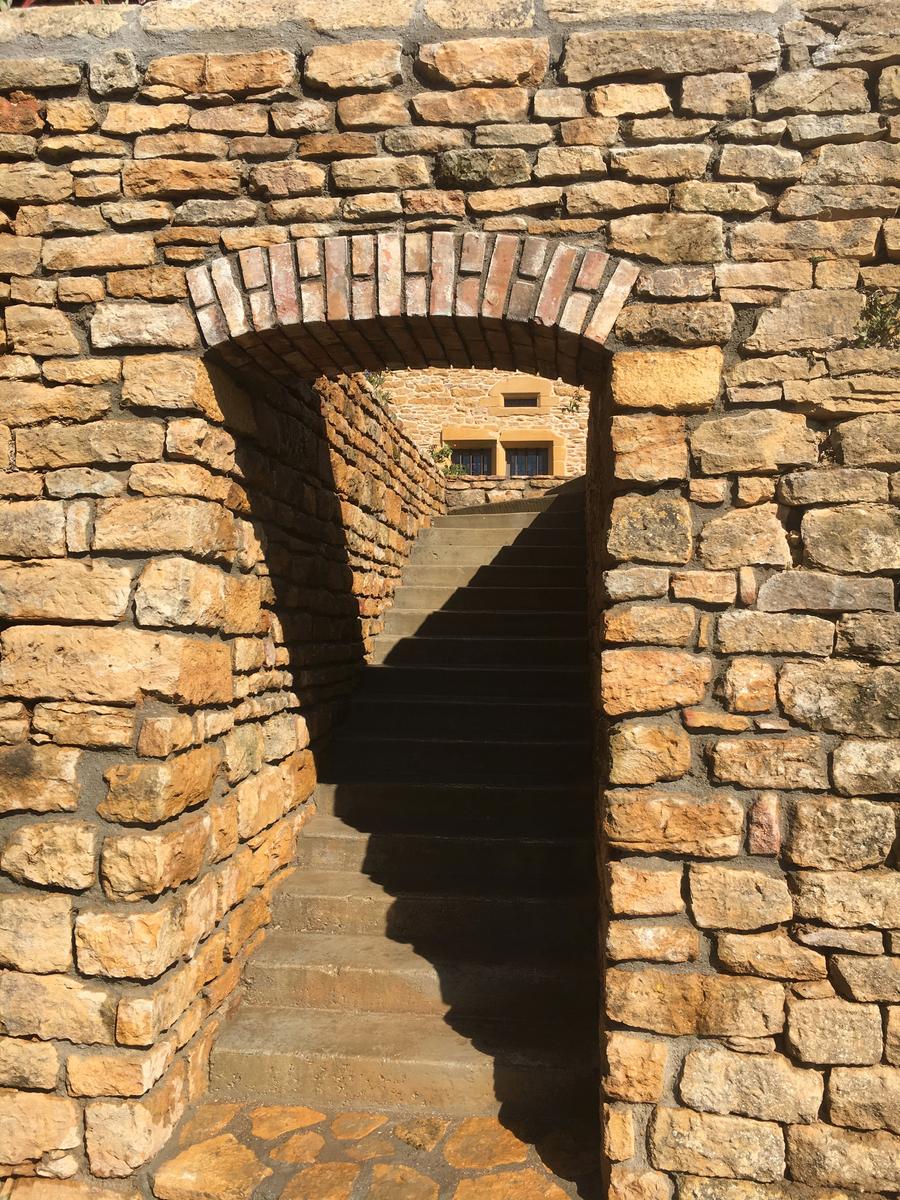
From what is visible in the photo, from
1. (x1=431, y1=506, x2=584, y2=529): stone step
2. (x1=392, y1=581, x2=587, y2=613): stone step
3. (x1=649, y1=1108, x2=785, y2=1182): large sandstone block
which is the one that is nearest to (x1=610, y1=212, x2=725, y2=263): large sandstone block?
(x1=649, y1=1108, x2=785, y2=1182): large sandstone block

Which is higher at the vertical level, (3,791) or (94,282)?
A: (94,282)

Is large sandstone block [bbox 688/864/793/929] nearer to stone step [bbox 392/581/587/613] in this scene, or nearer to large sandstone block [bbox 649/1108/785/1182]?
large sandstone block [bbox 649/1108/785/1182]

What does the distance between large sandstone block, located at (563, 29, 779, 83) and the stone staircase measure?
9.24ft

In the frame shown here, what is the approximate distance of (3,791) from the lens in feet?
8.75

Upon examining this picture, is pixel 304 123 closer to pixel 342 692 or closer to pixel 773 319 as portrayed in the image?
pixel 773 319

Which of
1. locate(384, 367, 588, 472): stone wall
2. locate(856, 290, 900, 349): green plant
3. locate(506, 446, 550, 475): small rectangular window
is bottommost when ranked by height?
locate(856, 290, 900, 349): green plant

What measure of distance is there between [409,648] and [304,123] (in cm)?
328

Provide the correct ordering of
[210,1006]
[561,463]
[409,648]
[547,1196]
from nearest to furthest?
[547,1196], [210,1006], [409,648], [561,463]

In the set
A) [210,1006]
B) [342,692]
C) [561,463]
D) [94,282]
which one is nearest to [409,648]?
[342,692]

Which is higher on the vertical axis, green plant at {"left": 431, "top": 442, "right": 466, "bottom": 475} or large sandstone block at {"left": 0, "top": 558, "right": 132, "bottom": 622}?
green plant at {"left": 431, "top": 442, "right": 466, "bottom": 475}

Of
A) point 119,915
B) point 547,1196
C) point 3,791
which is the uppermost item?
point 3,791

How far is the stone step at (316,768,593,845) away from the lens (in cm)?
387

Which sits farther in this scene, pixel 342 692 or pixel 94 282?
pixel 342 692

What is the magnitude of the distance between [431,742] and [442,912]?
1086 mm
